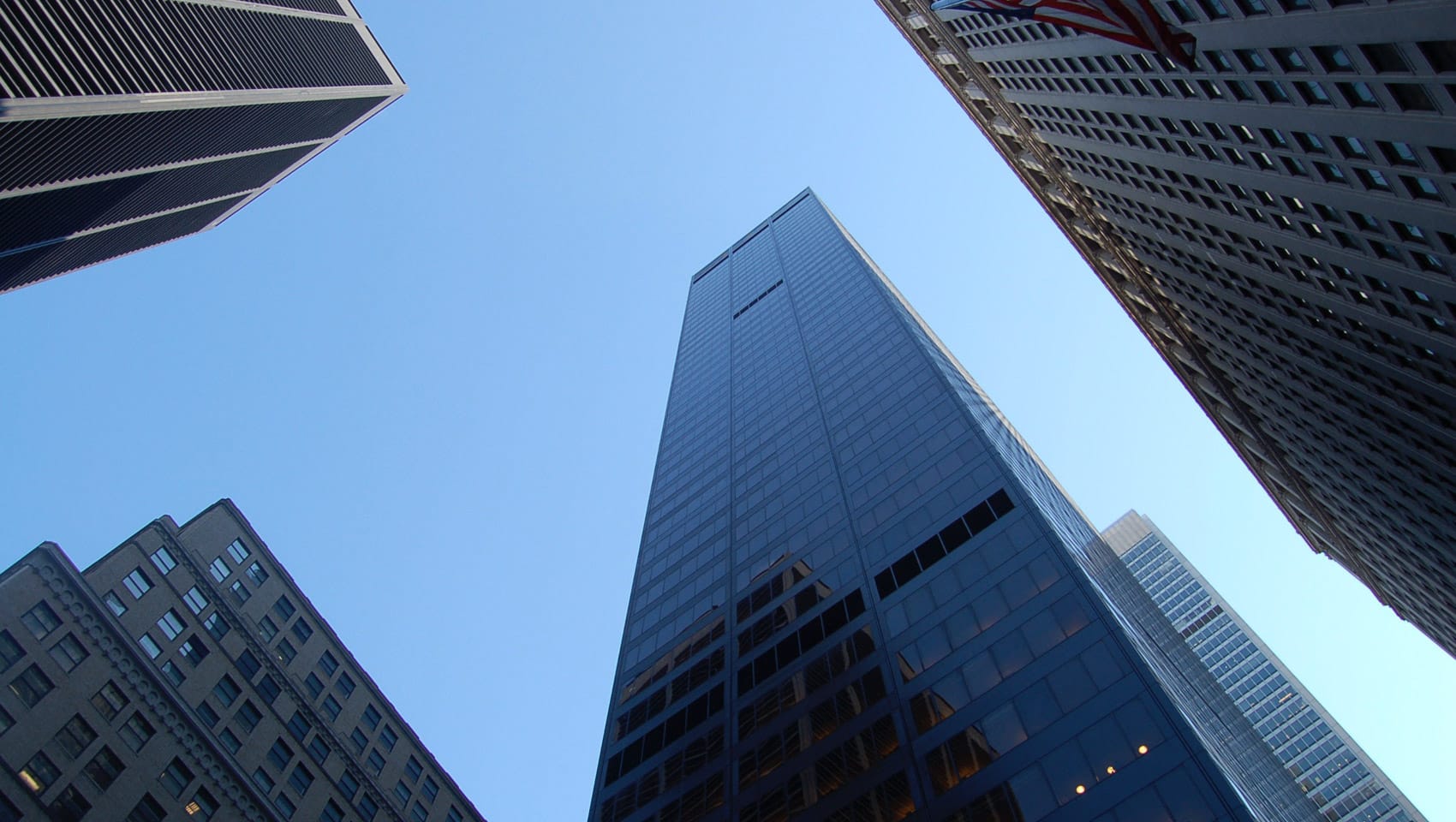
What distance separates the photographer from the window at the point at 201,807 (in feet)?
160

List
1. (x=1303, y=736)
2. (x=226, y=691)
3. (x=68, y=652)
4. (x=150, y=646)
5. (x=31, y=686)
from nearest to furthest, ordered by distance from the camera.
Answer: (x=31, y=686), (x=68, y=652), (x=150, y=646), (x=226, y=691), (x=1303, y=736)

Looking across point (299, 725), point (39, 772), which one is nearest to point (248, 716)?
point (299, 725)

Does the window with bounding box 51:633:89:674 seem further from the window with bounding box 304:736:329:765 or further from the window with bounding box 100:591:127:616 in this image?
the window with bounding box 304:736:329:765

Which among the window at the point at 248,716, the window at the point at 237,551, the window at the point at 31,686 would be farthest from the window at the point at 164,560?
the window at the point at 31,686

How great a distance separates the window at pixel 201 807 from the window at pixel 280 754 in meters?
5.41

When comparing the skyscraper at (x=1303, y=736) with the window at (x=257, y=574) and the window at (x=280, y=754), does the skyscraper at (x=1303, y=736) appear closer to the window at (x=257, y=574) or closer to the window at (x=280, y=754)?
the window at (x=280, y=754)

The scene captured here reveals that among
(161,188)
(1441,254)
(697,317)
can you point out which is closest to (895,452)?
(1441,254)

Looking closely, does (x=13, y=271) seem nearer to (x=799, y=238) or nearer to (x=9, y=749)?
(x=9, y=749)

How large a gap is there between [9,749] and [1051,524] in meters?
50.7

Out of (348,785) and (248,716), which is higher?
(248,716)

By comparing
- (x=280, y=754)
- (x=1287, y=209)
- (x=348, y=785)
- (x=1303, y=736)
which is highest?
(x=280, y=754)

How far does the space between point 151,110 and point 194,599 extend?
115 feet

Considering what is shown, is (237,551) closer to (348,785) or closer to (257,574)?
(257,574)

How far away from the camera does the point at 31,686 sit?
4528 cm
